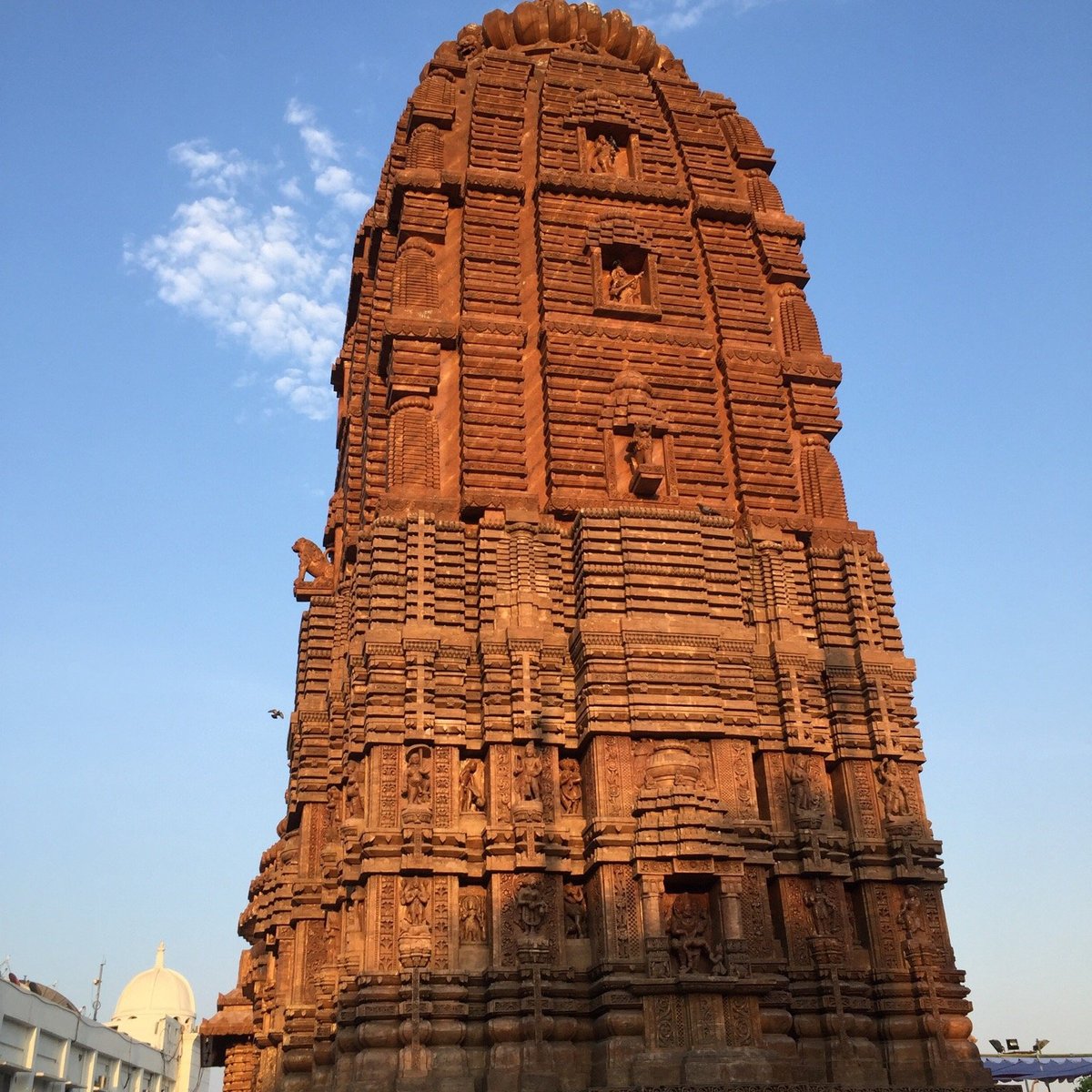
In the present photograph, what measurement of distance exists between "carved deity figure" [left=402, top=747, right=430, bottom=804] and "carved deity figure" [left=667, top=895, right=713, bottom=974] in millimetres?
3677

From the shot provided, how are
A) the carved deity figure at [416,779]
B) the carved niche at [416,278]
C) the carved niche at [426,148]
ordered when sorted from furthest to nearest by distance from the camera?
the carved niche at [426,148] < the carved niche at [416,278] < the carved deity figure at [416,779]

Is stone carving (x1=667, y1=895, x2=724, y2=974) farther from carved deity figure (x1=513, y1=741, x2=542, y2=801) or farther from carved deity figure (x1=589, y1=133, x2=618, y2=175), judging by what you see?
carved deity figure (x1=589, y1=133, x2=618, y2=175)

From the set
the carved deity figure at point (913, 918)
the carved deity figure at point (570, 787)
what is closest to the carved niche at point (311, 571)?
the carved deity figure at point (570, 787)

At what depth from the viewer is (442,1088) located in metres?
14.6

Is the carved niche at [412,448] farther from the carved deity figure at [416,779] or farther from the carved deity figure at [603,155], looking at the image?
the carved deity figure at [603,155]

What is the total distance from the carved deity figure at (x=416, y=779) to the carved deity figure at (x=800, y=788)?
5324mm

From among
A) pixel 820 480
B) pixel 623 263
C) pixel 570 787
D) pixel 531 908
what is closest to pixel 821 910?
pixel 570 787

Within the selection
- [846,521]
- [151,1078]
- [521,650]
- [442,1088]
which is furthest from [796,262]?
[151,1078]

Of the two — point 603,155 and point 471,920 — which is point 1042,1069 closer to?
point 471,920

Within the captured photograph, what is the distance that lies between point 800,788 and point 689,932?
2.96 meters

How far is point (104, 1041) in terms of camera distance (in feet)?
153

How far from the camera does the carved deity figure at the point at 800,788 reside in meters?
17.5

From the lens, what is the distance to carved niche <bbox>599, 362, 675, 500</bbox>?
19.6 metres

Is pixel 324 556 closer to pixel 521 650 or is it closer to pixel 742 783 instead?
pixel 521 650
